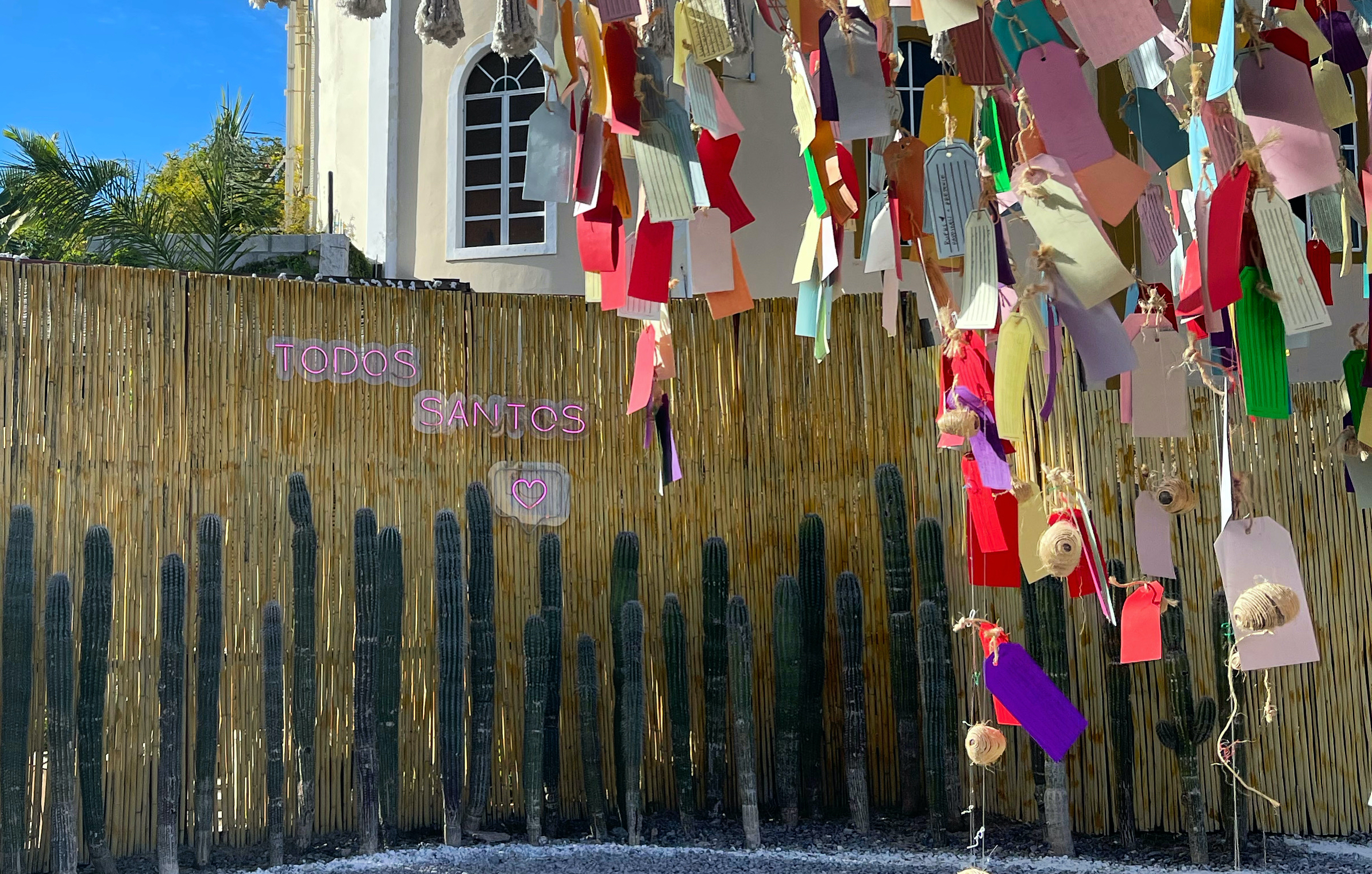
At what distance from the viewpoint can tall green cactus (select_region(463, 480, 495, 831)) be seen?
12.8 ft

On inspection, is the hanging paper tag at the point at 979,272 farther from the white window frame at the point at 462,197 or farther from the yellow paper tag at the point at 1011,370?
the white window frame at the point at 462,197

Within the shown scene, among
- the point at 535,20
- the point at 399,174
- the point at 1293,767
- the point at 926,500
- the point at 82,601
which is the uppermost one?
the point at 399,174

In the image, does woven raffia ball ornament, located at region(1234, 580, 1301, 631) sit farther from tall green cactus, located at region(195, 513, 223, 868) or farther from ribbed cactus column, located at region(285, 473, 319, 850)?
tall green cactus, located at region(195, 513, 223, 868)

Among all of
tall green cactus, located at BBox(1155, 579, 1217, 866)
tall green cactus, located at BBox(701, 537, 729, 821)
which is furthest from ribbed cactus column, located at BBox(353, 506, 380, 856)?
tall green cactus, located at BBox(1155, 579, 1217, 866)

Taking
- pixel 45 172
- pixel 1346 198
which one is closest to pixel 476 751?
pixel 1346 198

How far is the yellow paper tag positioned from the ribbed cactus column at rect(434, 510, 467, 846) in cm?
265

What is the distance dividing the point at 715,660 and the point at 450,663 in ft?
2.97

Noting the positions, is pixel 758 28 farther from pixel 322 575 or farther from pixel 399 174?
pixel 322 575

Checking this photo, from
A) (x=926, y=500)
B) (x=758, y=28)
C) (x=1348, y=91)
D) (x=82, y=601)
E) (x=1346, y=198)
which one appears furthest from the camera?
(x=758, y=28)

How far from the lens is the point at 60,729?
345cm

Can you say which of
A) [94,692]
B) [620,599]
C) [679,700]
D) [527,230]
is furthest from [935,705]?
[527,230]

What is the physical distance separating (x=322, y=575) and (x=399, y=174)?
3.05 meters

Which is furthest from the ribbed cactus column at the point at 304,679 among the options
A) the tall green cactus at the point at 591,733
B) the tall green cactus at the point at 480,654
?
the tall green cactus at the point at 591,733

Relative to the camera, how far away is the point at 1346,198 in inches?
59.8
